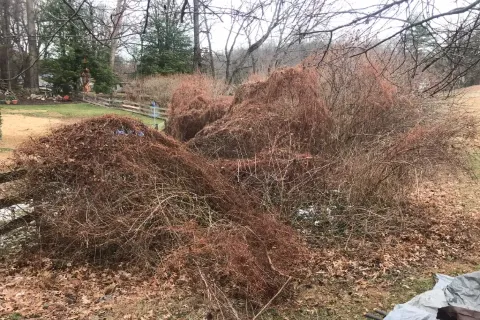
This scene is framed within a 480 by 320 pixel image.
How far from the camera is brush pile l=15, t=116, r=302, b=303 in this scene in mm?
4488

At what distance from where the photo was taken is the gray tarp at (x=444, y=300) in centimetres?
353

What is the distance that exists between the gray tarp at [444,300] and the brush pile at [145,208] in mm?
1193

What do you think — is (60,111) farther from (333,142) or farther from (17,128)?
(333,142)

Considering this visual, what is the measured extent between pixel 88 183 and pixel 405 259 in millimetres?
4326

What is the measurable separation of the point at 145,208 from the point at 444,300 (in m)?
3.52

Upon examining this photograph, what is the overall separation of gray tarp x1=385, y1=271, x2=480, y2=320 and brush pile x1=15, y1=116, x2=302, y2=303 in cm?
119

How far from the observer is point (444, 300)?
3.70 meters

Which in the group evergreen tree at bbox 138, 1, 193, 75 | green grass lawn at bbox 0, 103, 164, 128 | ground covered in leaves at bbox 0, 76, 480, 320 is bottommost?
ground covered in leaves at bbox 0, 76, 480, 320

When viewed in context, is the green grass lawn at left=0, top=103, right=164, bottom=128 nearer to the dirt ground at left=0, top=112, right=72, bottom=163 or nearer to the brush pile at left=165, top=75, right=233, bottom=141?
the dirt ground at left=0, top=112, right=72, bottom=163

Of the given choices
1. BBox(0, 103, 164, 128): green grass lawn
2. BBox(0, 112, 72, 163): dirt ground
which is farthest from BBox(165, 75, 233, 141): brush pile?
BBox(0, 103, 164, 128): green grass lawn

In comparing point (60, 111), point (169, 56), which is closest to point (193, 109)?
point (60, 111)

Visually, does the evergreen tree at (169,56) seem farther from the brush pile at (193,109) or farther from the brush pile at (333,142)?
the brush pile at (333,142)

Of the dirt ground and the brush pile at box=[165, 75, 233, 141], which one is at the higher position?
the brush pile at box=[165, 75, 233, 141]

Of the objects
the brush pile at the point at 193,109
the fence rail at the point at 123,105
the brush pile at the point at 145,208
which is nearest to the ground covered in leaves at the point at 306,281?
the brush pile at the point at 145,208
